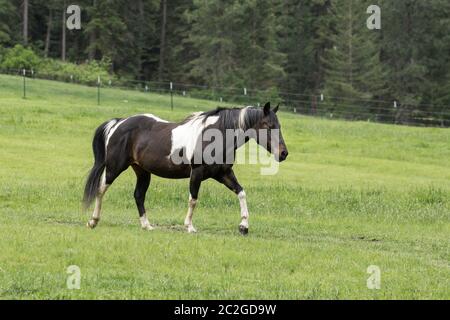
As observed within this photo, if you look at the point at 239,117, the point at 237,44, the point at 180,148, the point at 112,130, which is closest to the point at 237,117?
the point at 239,117

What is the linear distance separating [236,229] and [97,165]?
9.75ft

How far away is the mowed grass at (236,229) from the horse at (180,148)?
2.55 ft

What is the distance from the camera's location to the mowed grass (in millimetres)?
8797

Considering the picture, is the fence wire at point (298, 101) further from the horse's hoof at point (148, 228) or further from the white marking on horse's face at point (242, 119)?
the white marking on horse's face at point (242, 119)

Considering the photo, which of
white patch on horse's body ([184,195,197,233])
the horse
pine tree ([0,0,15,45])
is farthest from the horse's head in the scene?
pine tree ([0,0,15,45])

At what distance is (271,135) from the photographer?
12453mm

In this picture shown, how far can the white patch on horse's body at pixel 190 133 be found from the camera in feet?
42.0

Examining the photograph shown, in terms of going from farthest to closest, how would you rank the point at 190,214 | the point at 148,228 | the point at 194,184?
the point at 148,228, the point at 190,214, the point at 194,184

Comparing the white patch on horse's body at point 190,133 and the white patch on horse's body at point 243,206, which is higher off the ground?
the white patch on horse's body at point 190,133

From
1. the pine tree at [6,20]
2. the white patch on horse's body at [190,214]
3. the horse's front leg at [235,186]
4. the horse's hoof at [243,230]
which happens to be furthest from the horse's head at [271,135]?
the pine tree at [6,20]

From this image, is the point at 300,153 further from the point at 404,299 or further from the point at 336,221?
the point at 404,299

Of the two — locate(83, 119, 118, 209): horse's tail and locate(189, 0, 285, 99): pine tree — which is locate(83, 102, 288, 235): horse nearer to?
locate(83, 119, 118, 209): horse's tail

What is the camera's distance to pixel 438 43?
216 ft

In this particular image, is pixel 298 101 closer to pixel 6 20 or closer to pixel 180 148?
pixel 6 20
